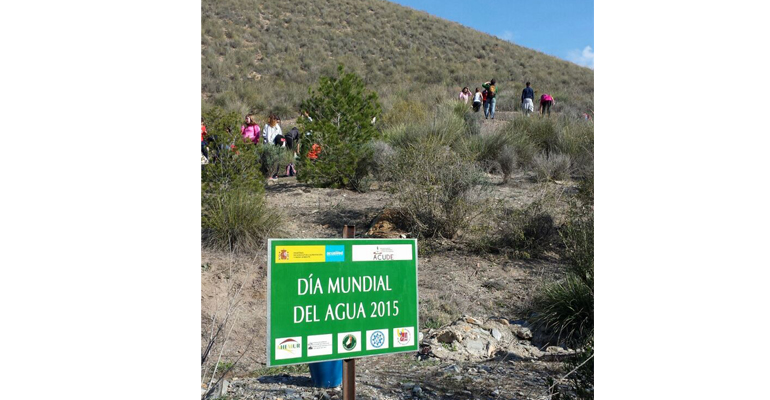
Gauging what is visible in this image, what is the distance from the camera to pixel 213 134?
7980 millimetres

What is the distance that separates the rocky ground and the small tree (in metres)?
0.27

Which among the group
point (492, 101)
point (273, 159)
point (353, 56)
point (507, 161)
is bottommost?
point (507, 161)

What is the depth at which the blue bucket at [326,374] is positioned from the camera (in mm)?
4039

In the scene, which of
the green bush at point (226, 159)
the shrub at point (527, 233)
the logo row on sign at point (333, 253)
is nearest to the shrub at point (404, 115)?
the green bush at point (226, 159)

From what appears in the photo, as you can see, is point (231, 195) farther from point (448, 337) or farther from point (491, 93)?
point (491, 93)

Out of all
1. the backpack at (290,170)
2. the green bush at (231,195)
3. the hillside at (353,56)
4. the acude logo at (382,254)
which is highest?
the hillside at (353,56)

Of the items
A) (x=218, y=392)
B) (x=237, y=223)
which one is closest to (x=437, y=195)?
(x=237, y=223)

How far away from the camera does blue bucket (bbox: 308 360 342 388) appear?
4.04 metres

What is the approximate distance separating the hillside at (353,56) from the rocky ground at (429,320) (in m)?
14.1

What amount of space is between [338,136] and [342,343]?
24.0ft

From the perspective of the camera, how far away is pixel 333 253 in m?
2.63

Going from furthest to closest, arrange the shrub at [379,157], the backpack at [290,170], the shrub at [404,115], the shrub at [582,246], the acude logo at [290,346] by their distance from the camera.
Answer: the shrub at [404,115], the backpack at [290,170], the shrub at [379,157], the shrub at [582,246], the acude logo at [290,346]

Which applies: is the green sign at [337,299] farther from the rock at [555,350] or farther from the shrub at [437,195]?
the shrub at [437,195]

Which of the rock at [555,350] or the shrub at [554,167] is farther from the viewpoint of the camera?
the shrub at [554,167]
